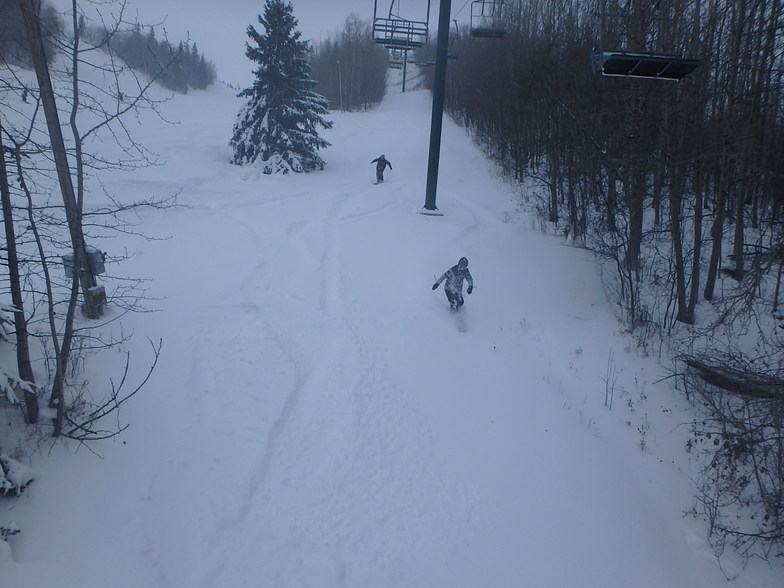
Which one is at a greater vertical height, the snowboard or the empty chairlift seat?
the empty chairlift seat

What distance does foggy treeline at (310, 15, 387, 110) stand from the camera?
55781 millimetres

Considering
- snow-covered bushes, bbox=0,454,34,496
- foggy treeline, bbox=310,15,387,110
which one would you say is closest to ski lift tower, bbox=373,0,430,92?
snow-covered bushes, bbox=0,454,34,496

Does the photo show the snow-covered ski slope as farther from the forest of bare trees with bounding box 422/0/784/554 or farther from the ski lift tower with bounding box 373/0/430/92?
the ski lift tower with bounding box 373/0/430/92

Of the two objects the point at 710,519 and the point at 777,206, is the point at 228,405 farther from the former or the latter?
the point at 777,206

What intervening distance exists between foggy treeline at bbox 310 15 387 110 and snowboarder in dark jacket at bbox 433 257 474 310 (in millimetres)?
49073

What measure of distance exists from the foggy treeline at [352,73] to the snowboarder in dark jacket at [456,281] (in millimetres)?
49073

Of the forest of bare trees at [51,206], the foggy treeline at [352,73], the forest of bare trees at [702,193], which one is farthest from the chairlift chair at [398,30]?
the foggy treeline at [352,73]

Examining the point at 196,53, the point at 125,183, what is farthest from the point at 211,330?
the point at 196,53

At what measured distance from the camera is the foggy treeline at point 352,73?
55781 mm

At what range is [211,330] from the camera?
871cm

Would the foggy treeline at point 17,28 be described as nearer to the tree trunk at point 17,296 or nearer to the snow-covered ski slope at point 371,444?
the tree trunk at point 17,296

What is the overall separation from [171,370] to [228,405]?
48.8 inches

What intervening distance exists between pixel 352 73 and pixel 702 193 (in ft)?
167

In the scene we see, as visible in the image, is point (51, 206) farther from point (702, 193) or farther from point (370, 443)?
point (702, 193)
